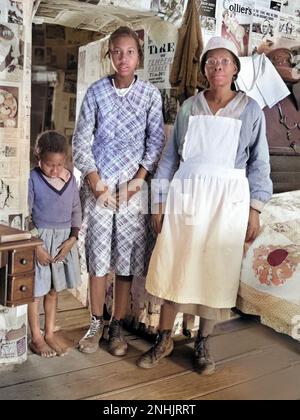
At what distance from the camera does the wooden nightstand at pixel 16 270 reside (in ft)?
5.28

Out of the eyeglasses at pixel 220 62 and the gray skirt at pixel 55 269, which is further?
A: the gray skirt at pixel 55 269

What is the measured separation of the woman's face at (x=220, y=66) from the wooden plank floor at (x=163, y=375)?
4.36 ft

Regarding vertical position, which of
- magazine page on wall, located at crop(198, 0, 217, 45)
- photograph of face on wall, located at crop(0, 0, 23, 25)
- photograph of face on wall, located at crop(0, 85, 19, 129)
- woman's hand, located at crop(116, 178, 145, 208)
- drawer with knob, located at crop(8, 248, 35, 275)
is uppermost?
magazine page on wall, located at crop(198, 0, 217, 45)

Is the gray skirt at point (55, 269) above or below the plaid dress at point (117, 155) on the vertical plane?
below

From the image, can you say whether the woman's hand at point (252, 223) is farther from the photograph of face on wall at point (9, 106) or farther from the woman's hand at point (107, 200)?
the photograph of face on wall at point (9, 106)

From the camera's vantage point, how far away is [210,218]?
2062 mm

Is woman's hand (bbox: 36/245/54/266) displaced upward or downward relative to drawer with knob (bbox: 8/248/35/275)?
downward

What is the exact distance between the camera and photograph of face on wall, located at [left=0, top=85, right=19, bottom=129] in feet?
6.97

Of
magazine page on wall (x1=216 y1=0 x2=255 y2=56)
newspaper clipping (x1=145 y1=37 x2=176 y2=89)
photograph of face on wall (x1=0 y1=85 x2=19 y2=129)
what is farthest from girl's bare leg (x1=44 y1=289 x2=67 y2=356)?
magazine page on wall (x1=216 y1=0 x2=255 y2=56)

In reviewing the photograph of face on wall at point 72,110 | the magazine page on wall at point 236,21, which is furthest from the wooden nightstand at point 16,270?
the photograph of face on wall at point 72,110

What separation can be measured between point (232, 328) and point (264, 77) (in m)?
1.45

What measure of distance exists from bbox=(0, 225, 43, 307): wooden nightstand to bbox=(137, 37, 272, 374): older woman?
67cm

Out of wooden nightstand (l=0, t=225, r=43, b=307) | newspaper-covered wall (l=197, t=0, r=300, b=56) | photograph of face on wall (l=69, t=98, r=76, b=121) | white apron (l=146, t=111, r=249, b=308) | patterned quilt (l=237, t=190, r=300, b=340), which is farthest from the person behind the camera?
photograph of face on wall (l=69, t=98, r=76, b=121)

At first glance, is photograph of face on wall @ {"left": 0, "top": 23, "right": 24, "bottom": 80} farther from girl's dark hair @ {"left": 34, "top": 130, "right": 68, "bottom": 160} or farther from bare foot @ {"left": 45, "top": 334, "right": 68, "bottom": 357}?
bare foot @ {"left": 45, "top": 334, "right": 68, "bottom": 357}
